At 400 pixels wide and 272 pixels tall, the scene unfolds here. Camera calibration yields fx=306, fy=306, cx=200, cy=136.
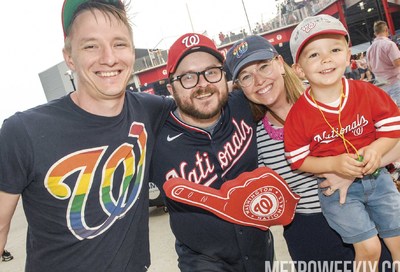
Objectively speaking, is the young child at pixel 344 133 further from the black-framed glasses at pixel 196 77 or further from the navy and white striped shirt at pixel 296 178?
the black-framed glasses at pixel 196 77

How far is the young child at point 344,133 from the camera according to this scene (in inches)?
63.9

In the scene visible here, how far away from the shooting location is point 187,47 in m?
1.98

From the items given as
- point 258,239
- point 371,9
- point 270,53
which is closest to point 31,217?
point 258,239

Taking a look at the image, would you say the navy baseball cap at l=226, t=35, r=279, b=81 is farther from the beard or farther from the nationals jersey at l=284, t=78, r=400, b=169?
the nationals jersey at l=284, t=78, r=400, b=169

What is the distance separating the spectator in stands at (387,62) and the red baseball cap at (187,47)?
13.2 ft

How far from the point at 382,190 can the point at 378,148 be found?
262 mm

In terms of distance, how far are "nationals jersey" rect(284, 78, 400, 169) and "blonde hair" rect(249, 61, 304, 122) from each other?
26 centimetres

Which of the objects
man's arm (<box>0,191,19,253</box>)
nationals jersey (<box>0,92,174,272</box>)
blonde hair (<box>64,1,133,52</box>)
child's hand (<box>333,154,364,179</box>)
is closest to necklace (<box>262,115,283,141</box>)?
Result: child's hand (<box>333,154,364,179</box>)

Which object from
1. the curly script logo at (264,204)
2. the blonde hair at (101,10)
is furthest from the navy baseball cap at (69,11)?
the curly script logo at (264,204)

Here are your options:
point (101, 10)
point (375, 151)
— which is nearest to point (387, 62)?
point (375, 151)

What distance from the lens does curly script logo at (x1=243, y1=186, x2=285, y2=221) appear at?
5.87 feet

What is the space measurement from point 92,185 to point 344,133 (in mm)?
1364

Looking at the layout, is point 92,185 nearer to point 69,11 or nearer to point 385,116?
point 69,11

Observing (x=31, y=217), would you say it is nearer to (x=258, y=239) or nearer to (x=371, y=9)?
(x=258, y=239)
